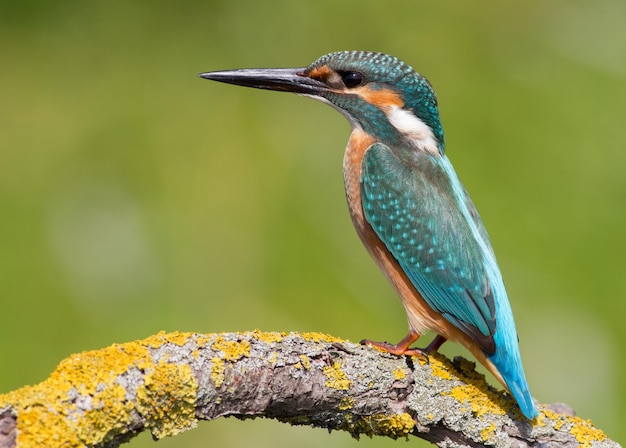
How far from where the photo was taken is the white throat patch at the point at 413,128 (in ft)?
11.8

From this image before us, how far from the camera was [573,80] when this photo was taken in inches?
223

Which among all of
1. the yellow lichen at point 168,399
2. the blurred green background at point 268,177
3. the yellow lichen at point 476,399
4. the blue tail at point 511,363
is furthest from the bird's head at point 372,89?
the yellow lichen at point 168,399

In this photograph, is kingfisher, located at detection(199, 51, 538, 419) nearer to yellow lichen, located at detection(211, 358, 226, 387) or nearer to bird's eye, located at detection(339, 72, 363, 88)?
bird's eye, located at detection(339, 72, 363, 88)

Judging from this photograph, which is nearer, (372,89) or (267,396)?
(267,396)

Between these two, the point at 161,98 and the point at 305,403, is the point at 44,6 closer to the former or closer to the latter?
the point at 161,98

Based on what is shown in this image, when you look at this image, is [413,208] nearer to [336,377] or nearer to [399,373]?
[399,373]

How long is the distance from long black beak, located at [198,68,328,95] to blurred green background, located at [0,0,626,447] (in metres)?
1.29

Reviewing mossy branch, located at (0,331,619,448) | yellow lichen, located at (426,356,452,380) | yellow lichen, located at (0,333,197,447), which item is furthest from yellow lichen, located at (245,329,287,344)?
yellow lichen, located at (426,356,452,380)

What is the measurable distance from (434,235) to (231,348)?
1.07m

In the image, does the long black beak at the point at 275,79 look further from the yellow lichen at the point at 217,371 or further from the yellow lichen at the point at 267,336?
the yellow lichen at the point at 217,371

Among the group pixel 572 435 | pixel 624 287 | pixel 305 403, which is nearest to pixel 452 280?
pixel 572 435

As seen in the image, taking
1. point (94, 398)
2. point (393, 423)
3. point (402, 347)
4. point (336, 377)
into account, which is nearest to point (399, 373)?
point (393, 423)

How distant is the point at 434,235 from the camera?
133 inches

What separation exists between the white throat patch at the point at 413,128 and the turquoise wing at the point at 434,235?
0.13 metres
